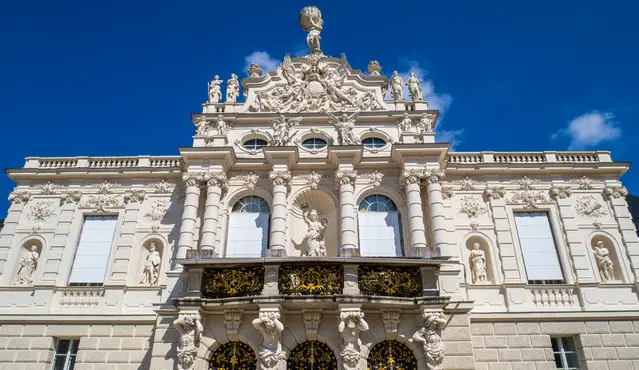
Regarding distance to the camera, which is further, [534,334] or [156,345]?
[534,334]

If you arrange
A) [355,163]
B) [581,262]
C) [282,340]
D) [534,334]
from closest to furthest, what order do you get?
[282,340] < [534,334] < [581,262] < [355,163]

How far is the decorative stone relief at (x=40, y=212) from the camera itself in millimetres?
23212

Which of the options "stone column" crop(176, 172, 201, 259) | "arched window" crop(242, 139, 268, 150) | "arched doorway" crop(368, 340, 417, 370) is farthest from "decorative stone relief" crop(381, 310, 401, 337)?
"arched window" crop(242, 139, 268, 150)

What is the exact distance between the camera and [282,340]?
17844 millimetres

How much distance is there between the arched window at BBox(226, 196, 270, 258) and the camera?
2191 centimetres

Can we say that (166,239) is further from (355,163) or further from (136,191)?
(355,163)

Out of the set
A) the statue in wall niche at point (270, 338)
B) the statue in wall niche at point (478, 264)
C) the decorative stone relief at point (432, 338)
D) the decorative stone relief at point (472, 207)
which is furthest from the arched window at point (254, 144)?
the decorative stone relief at point (432, 338)

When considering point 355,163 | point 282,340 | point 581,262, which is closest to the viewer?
point 282,340

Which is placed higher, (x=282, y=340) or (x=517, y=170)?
(x=517, y=170)

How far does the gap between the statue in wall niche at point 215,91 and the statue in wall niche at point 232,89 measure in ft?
1.47

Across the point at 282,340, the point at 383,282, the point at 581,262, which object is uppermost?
the point at 581,262

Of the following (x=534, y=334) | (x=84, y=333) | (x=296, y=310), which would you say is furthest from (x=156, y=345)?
(x=534, y=334)

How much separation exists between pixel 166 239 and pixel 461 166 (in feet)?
45.9

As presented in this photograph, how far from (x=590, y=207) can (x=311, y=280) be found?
44.9 ft
